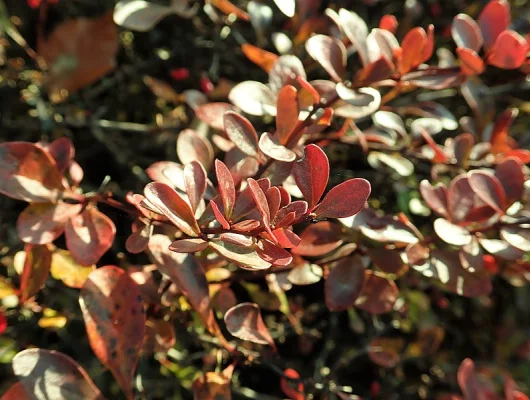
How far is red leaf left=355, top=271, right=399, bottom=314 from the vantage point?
74cm

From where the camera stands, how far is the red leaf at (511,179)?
71 cm

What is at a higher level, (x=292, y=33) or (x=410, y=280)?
(x=292, y=33)

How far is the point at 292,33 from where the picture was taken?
39.0 inches

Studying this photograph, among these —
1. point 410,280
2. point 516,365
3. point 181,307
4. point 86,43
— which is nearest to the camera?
point 181,307

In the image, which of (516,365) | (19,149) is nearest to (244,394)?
(19,149)

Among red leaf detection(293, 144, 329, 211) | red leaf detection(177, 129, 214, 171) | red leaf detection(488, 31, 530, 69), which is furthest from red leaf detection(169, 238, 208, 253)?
red leaf detection(488, 31, 530, 69)

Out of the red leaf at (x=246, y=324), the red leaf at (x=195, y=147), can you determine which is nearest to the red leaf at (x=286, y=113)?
the red leaf at (x=195, y=147)

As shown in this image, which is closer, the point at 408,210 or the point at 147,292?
the point at 147,292

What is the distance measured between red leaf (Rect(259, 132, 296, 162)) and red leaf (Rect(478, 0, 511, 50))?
38 centimetres

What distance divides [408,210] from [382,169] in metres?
0.10

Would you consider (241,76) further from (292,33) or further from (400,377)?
(400,377)

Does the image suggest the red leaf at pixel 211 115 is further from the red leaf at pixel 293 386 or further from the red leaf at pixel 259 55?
the red leaf at pixel 293 386

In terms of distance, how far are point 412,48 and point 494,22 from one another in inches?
6.8

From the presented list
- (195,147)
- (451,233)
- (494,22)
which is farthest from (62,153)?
(494,22)
